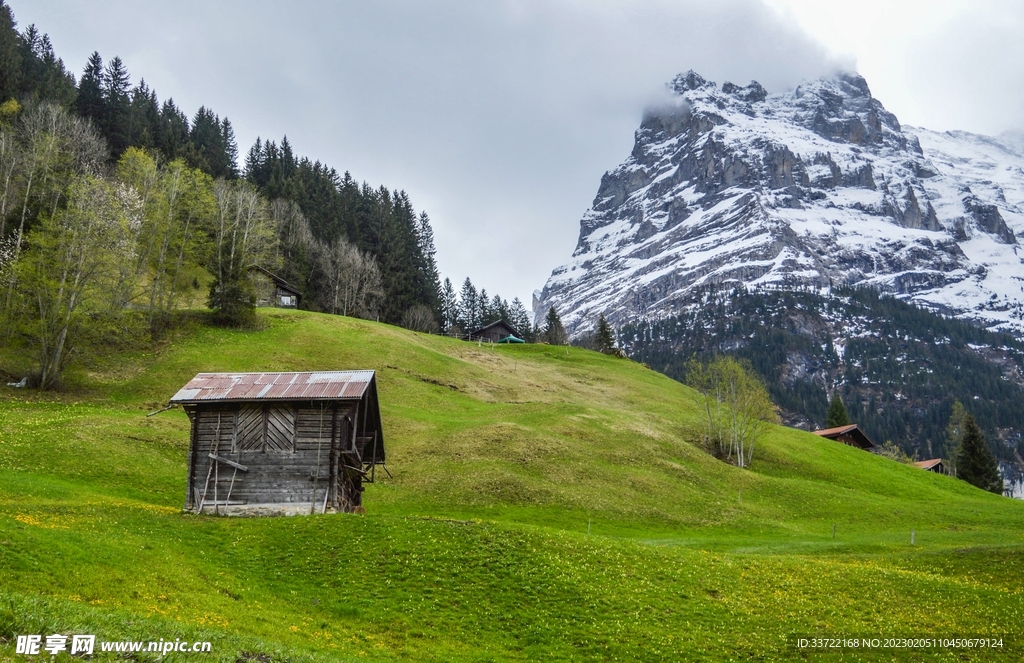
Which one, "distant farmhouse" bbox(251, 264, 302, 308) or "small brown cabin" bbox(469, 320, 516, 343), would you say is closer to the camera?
"distant farmhouse" bbox(251, 264, 302, 308)

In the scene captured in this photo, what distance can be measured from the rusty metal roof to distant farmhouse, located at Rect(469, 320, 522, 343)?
314ft

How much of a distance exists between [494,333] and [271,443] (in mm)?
100144

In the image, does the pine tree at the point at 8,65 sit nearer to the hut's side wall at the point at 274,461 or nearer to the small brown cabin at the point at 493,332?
the small brown cabin at the point at 493,332

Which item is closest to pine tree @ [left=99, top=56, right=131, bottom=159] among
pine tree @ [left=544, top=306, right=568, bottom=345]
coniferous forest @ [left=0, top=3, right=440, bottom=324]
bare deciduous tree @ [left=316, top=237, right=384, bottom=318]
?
coniferous forest @ [left=0, top=3, right=440, bottom=324]

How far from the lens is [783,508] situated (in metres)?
54.7

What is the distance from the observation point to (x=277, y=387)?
34.3 meters

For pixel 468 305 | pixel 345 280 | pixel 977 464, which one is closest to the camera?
pixel 977 464

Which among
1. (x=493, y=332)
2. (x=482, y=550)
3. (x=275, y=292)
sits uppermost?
(x=275, y=292)

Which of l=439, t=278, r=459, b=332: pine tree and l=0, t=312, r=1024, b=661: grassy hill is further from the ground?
l=439, t=278, r=459, b=332: pine tree

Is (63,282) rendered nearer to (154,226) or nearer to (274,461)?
(154,226)

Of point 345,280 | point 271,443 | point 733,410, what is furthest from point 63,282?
point 733,410

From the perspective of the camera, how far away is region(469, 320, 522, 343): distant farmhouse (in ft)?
434

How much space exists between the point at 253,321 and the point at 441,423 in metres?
30.0

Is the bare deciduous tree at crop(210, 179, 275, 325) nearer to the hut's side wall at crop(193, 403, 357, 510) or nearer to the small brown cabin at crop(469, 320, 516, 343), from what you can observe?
the hut's side wall at crop(193, 403, 357, 510)
